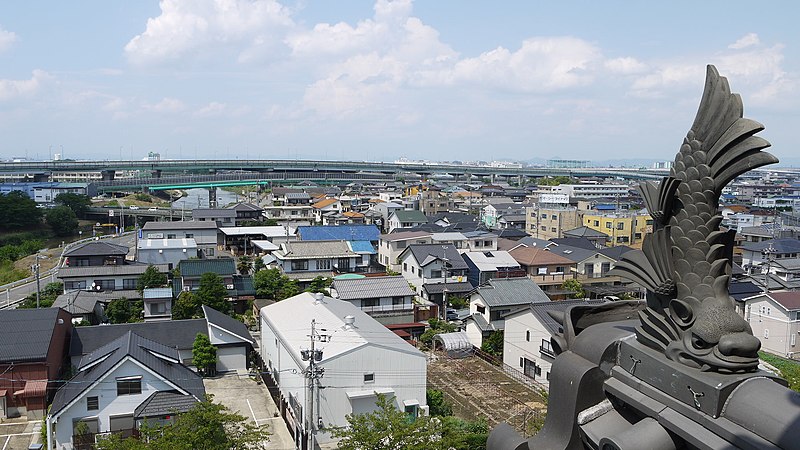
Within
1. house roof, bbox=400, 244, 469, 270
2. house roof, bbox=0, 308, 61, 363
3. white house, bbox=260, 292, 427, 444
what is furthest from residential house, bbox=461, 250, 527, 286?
house roof, bbox=0, 308, 61, 363

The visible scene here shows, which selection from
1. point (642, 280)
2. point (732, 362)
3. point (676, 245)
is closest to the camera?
point (732, 362)

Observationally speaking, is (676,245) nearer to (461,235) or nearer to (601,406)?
(601,406)

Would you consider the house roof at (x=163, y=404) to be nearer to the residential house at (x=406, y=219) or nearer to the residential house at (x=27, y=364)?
the residential house at (x=27, y=364)

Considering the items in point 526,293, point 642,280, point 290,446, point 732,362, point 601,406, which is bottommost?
point 290,446

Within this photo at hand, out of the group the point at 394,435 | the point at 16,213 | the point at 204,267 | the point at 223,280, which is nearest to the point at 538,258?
the point at 223,280

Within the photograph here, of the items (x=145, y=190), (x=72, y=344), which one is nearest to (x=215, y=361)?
(x=72, y=344)

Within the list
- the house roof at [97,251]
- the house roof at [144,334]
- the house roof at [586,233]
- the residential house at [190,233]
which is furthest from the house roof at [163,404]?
the house roof at [586,233]
